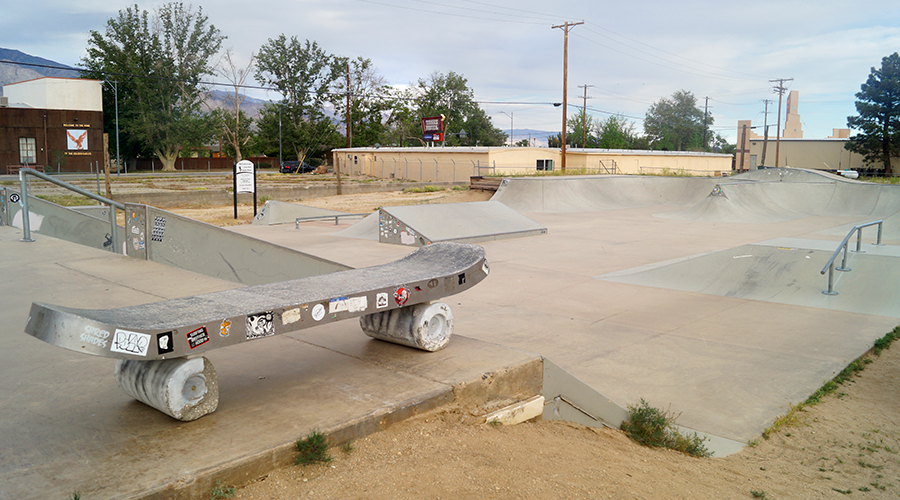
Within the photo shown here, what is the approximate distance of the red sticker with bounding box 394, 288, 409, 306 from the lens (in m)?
3.70

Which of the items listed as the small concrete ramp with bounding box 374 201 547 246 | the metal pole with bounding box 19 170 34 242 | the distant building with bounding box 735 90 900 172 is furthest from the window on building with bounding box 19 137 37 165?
the distant building with bounding box 735 90 900 172

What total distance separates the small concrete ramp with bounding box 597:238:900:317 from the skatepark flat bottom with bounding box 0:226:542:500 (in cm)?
666

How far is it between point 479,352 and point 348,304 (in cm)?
122

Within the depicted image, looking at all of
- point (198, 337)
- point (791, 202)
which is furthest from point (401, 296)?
point (791, 202)

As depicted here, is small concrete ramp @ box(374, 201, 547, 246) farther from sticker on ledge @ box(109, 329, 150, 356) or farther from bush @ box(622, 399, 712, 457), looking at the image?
sticker on ledge @ box(109, 329, 150, 356)

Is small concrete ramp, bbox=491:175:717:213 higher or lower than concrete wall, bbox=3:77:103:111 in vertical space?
lower

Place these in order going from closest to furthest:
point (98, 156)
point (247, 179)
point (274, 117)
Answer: point (247, 179) → point (98, 156) → point (274, 117)

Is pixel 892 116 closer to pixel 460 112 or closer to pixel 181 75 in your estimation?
pixel 460 112

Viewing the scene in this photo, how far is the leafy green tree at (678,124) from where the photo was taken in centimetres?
10625

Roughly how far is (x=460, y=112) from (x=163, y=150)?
40791mm

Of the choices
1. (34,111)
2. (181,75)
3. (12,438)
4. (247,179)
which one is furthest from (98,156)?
(12,438)

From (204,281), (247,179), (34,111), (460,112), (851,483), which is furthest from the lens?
(460,112)

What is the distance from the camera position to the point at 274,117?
6938 centimetres

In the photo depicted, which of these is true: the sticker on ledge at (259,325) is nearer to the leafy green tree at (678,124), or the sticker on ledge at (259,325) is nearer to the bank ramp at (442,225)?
the bank ramp at (442,225)
